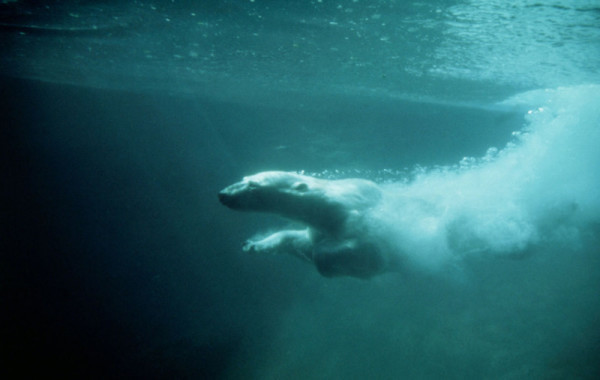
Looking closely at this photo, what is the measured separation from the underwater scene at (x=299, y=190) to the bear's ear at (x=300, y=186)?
0.05 meters

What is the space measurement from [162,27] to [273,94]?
605 centimetres

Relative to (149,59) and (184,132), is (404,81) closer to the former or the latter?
(149,59)

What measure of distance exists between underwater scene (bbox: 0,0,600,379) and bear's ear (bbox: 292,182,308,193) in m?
0.05

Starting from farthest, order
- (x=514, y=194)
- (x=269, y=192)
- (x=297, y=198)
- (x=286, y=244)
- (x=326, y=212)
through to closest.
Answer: (x=514, y=194)
(x=286, y=244)
(x=326, y=212)
(x=297, y=198)
(x=269, y=192)

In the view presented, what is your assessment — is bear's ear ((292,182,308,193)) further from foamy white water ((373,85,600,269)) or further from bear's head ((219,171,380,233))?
foamy white water ((373,85,600,269))

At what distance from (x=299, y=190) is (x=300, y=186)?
0.07 metres

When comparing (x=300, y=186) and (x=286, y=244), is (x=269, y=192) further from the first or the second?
(x=286, y=244)

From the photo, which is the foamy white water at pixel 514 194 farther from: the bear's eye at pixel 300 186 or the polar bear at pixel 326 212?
the bear's eye at pixel 300 186

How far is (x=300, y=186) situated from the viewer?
17.1ft

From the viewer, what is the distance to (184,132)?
608 inches

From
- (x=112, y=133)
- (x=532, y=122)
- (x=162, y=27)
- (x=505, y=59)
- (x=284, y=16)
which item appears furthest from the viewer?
(x=532, y=122)

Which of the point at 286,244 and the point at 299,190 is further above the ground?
the point at 299,190

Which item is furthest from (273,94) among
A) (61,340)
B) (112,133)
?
(61,340)

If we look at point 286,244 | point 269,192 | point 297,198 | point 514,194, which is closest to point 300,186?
point 297,198
